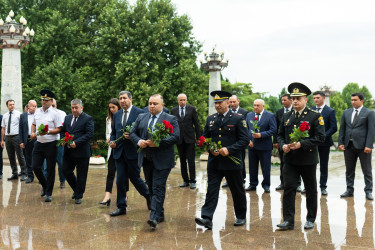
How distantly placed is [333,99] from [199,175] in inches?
2726

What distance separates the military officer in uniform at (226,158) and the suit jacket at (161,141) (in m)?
0.62

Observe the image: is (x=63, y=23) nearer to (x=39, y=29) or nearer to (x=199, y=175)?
(x=39, y=29)

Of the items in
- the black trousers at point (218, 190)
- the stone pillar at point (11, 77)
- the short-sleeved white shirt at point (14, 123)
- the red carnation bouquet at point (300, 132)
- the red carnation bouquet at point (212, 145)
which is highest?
the stone pillar at point (11, 77)

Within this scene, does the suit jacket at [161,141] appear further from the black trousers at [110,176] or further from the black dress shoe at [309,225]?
the black dress shoe at [309,225]

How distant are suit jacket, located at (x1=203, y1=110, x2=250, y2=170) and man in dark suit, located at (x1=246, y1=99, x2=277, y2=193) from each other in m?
3.13

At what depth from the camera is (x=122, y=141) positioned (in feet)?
24.4

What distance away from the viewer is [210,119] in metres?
6.81

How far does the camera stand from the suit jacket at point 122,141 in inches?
291

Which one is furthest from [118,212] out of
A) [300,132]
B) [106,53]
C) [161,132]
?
[106,53]

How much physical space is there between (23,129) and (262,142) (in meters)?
6.39

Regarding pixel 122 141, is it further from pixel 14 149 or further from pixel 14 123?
pixel 14 149

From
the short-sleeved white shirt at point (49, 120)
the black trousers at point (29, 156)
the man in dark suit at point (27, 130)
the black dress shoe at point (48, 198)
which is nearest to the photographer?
the black dress shoe at point (48, 198)

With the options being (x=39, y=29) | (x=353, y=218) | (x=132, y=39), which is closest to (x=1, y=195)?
(x=353, y=218)

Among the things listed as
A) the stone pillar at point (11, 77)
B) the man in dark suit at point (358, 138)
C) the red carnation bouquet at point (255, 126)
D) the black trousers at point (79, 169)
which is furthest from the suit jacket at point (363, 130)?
the stone pillar at point (11, 77)
